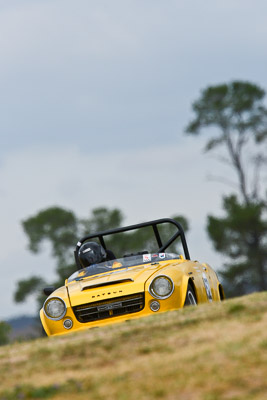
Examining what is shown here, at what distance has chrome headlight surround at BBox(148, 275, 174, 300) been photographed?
12.3 m

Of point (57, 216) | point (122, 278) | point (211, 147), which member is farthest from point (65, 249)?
point (122, 278)

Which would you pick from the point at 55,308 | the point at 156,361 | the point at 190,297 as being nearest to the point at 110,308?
the point at 55,308

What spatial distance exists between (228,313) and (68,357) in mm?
1981

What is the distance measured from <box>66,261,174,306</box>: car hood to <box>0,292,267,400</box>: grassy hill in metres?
2.06

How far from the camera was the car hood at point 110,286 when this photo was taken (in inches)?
489

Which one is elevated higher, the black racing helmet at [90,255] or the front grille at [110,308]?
the black racing helmet at [90,255]

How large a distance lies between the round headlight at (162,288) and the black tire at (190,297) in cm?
29

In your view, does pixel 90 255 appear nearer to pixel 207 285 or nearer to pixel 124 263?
pixel 124 263

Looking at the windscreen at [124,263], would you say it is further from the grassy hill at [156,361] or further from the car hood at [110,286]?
the grassy hill at [156,361]

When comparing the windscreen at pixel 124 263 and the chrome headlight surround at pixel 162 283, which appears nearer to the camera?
the chrome headlight surround at pixel 162 283

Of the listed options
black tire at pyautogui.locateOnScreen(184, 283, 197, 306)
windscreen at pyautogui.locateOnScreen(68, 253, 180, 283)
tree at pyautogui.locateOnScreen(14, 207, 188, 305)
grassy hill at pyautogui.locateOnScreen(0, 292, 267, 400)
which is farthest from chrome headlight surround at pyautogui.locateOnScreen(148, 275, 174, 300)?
tree at pyautogui.locateOnScreen(14, 207, 188, 305)

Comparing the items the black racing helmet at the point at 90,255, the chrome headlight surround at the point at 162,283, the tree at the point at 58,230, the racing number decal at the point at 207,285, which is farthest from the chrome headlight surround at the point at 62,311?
the tree at the point at 58,230

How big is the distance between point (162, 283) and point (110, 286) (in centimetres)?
74

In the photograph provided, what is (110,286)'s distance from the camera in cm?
1262
